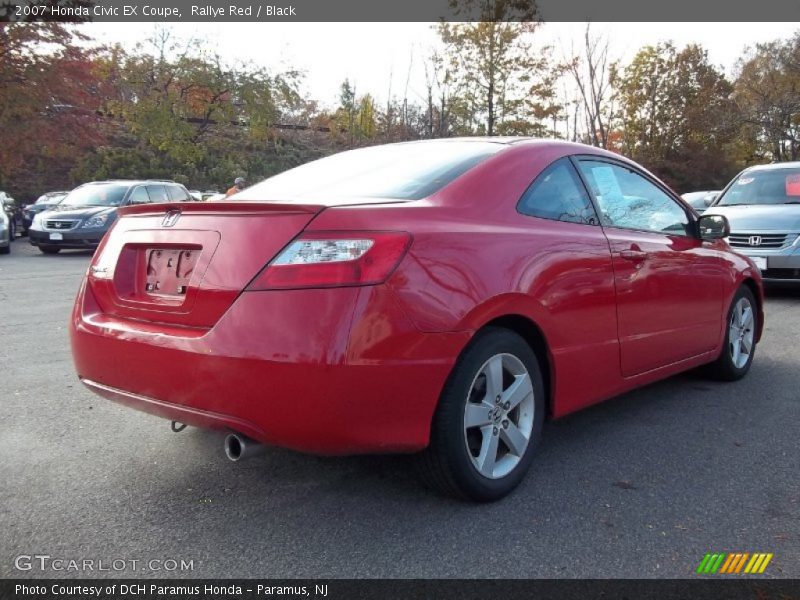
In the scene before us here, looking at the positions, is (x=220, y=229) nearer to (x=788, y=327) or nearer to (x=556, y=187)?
(x=556, y=187)

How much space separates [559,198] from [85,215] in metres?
14.2

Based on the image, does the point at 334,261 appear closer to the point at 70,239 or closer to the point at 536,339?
the point at 536,339

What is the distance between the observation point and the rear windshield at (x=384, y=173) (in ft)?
10.1

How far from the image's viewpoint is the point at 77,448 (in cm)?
348

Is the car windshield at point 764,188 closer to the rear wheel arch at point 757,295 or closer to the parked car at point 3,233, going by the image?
the rear wheel arch at point 757,295

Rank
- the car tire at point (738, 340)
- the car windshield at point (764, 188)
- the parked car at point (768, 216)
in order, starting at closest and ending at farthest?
1. the car tire at point (738, 340)
2. the parked car at point (768, 216)
3. the car windshield at point (764, 188)

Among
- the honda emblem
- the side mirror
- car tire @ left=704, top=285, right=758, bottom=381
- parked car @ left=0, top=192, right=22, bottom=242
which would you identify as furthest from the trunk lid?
parked car @ left=0, top=192, right=22, bottom=242

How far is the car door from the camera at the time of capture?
3666 millimetres

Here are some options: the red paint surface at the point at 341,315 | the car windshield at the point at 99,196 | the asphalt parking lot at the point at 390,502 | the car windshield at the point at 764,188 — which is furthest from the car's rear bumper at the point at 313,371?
the car windshield at the point at 99,196

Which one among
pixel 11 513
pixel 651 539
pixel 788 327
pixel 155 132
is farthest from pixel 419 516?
pixel 155 132
